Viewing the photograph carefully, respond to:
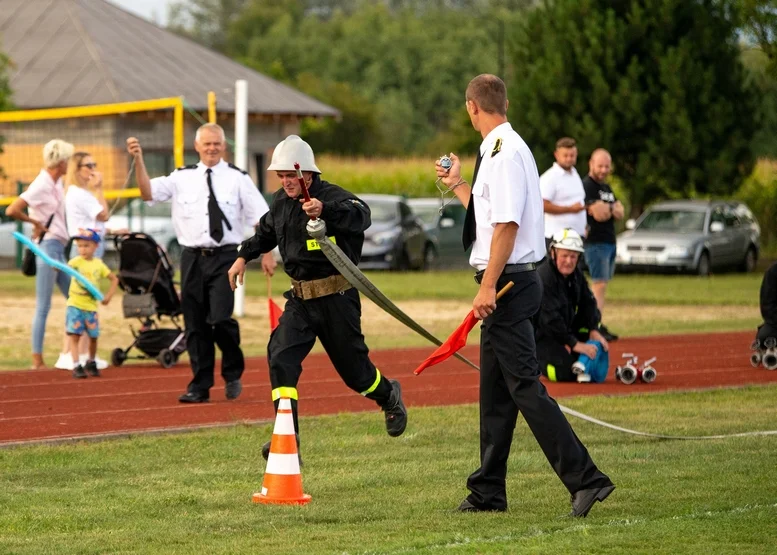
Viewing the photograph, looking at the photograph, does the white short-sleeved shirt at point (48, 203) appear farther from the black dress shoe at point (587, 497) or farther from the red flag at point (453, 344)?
the black dress shoe at point (587, 497)

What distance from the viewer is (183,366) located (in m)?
15.8

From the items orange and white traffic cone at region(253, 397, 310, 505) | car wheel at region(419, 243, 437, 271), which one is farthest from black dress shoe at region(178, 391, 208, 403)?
car wheel at region(419, 243, 437, 271)

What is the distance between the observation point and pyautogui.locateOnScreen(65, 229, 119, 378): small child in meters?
14.5

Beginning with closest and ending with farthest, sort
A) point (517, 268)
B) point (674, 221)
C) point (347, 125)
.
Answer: point (517, 268)
point (674, 221)
point (347, 125)

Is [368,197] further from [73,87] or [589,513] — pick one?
[589,513]

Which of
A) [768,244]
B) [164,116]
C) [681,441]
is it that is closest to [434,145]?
[768,244]

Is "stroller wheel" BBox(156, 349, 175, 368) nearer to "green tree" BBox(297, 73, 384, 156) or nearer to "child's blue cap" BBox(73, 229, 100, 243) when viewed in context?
"child's blue cap" BBox(73, 229, 100, 243)

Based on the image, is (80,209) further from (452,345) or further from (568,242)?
(452,345)

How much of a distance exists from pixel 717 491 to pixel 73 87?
34.8 m

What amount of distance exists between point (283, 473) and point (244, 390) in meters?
5.40

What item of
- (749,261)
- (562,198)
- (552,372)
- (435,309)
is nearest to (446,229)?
(749,261)

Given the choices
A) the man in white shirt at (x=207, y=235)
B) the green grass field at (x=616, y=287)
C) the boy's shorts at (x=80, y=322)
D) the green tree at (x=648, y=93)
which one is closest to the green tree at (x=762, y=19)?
the green grass field at (x=616, y=287)

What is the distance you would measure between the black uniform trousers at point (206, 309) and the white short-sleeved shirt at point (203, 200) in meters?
0.13

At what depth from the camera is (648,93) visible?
3619 cm
